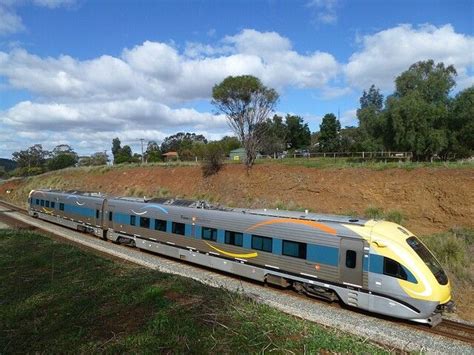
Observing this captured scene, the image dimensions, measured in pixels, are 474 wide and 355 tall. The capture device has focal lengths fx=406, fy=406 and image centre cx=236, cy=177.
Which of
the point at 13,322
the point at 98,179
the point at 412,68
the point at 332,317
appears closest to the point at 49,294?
the point at 13,322

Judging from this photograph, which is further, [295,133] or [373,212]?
[295,133]

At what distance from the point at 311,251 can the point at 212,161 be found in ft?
97.6

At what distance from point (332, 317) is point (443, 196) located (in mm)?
15546

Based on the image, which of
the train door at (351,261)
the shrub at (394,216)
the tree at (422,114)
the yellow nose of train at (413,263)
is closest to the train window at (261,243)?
Answer: the train door at (351,261)

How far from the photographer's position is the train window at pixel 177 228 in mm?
20284

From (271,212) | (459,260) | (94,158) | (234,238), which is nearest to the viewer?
(271,212)

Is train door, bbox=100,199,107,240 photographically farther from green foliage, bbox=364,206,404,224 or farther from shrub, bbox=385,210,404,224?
shrub, bbox=385,210,404,224

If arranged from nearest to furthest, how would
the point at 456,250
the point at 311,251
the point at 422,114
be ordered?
the point at 311,251, the point at 456,250, the point at 422,114

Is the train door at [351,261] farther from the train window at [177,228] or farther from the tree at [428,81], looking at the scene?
the tree at [428,81]

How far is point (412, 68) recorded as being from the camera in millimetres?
36906

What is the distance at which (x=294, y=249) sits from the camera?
49.1 feet

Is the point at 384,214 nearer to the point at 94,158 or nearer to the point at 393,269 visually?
the point at 393,269

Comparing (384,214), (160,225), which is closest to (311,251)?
(160,225)

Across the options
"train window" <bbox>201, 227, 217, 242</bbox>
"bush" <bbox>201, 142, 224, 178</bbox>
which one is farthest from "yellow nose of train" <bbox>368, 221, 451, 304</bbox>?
"bush" <bbox>201, 142, 224, 178</bbox>
